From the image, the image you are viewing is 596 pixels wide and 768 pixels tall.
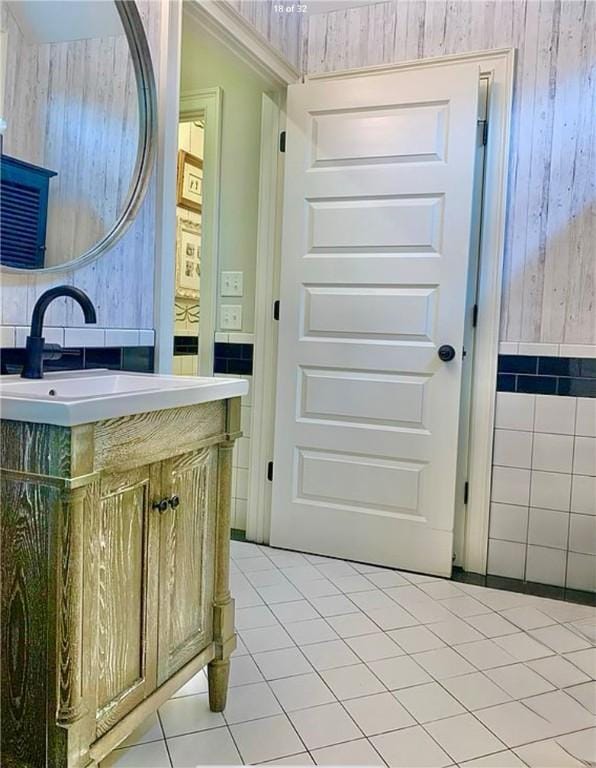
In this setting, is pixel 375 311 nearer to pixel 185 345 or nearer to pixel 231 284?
pixel 231 284

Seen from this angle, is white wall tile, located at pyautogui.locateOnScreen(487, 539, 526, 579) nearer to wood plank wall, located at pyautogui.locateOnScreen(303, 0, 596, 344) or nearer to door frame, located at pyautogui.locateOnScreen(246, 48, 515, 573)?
door frame, located at pyautogui.locateOnScreen(246, 48, 515, 573)

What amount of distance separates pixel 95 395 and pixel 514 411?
1.83 m

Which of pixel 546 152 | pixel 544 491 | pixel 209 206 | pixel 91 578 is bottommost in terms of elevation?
pixel 544 491

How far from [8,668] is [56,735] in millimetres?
136

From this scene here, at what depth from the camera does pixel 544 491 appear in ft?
7.88

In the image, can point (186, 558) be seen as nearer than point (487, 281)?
Yes

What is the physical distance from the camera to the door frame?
2385mm

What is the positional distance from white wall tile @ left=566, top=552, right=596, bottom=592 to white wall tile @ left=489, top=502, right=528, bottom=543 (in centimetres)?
19

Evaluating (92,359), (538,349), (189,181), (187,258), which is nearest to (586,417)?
(538,349)

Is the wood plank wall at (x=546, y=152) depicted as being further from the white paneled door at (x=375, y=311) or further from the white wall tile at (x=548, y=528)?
the white wall tile at (x=548, y=528)

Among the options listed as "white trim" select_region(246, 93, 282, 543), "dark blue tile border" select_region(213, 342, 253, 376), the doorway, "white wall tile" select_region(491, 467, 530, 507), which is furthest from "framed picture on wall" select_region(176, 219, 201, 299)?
"white wall tile" select_region(491, 467, 530, 507)

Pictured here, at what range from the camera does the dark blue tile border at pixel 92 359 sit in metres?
1.36

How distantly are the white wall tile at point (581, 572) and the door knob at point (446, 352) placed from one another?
90cm

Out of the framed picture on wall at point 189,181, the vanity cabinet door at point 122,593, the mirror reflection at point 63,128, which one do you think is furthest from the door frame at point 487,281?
the vanity cabinet door at point 122,593
